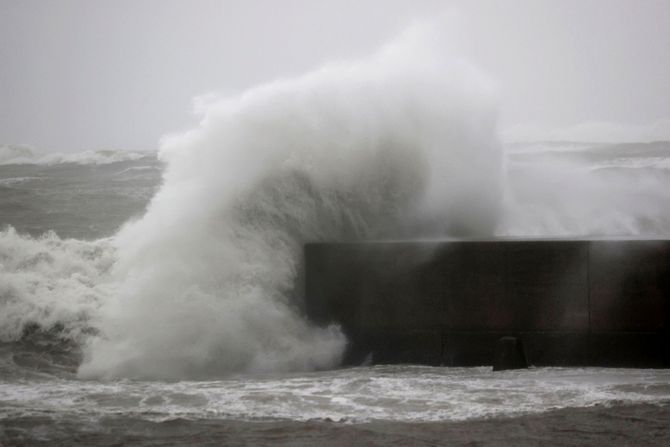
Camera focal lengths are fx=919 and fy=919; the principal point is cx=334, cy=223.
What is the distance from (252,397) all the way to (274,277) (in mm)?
2225

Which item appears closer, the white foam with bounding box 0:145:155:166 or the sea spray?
the sea spray

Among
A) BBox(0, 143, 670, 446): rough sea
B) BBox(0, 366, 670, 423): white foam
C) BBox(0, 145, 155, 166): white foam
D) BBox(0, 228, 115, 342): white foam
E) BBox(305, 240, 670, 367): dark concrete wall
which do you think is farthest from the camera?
BBox(0, 145, 155, 166): white foam

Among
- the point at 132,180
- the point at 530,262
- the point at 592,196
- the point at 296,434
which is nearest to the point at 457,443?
the point at 296,434

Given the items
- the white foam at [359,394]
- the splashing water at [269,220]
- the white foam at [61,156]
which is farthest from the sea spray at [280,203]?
the white foam at [61,156]

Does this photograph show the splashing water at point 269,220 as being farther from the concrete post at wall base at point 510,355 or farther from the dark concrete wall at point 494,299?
the concrete post at wall base at point 510,355

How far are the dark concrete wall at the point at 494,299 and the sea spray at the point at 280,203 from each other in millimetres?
389

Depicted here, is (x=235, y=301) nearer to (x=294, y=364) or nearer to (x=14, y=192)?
(x=294, y=364)

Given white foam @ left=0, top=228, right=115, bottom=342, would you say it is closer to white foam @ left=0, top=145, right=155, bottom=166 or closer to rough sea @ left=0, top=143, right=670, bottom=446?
rough sea @ left=0, top=143, right=670, bottom=446

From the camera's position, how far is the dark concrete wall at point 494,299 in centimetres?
770

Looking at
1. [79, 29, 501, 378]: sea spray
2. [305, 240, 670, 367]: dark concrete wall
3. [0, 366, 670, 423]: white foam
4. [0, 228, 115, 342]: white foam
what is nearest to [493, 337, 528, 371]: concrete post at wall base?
[0, 366, 670, 423]: white foam

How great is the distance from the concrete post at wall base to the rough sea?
149 mm

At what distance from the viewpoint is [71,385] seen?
23.0 feet

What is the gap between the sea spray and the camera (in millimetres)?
8047

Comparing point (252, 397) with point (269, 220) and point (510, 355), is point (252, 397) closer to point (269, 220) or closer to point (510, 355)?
point (510, 355)
